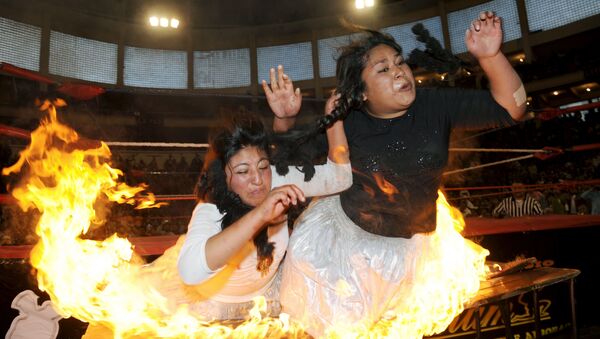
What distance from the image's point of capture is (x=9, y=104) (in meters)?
10.8

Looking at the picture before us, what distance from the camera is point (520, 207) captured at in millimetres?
6715

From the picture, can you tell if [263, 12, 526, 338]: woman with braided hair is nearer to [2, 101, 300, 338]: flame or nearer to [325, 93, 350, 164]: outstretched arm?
[325, 93, 350, 164]: outstretched arm

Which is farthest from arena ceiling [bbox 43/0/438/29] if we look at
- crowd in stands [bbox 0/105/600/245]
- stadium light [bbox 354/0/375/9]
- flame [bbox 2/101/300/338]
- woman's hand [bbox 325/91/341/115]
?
woman's hand [bbox 325/91/341/115]

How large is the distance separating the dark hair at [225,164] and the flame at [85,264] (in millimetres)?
361

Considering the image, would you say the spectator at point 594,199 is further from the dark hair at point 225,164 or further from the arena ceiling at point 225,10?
the arena ceiling at point 225,10

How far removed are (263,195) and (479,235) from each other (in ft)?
6.69

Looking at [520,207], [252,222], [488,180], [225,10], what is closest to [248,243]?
[252,222]

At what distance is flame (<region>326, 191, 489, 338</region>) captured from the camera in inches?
69.6

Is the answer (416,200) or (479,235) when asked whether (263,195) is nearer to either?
(416,200)

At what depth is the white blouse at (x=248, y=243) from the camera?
5.26 ft

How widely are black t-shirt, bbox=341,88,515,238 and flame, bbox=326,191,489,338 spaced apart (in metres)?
0.17

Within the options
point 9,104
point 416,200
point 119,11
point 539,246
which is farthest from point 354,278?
point 119,11

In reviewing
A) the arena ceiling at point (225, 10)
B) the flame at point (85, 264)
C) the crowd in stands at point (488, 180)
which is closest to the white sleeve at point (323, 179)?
the flame at point (85, 264)

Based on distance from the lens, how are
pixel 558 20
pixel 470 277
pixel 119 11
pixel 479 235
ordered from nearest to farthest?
pixel 470 277
pixel 479 235
pixel 558 20
pixel 119 11
